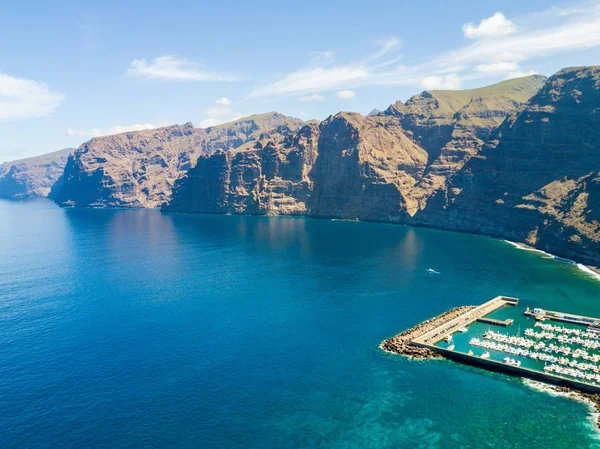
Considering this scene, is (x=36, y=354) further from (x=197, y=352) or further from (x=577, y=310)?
(x=577, y=310)

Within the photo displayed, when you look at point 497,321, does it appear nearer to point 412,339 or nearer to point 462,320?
point 462,320

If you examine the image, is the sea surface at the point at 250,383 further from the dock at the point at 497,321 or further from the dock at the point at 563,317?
the dock at the point at 497,321

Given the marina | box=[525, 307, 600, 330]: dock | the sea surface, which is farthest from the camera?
box=[525, 307, 600, 330]: dock

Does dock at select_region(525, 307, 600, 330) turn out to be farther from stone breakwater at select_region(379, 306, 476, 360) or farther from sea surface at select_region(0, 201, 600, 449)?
stone breakwater at select_region(379, 306, 476, 360)

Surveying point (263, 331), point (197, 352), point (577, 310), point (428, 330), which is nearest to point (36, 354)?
point (197, 352)

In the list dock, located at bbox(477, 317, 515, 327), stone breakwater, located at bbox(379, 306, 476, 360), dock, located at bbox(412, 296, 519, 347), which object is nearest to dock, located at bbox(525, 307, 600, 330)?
dock, located at bbox(477, 317, 515, 327)

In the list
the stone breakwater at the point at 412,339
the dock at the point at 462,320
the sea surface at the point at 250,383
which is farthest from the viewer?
the dock at the point at 462,320

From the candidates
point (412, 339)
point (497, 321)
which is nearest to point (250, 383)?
point (412, 339)

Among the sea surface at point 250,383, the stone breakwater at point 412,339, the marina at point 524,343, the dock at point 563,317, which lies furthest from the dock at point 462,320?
the dock at point 563,317
